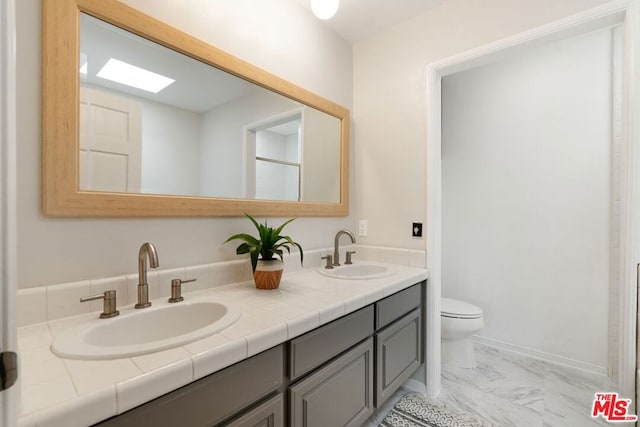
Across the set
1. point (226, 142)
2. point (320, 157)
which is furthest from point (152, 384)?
point (320, 157)

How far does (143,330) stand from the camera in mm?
1003

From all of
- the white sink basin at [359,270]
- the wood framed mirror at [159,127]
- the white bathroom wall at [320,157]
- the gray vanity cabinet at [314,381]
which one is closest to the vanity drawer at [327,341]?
the gray vanity cabinet at [314,381]

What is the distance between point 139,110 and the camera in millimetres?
1158

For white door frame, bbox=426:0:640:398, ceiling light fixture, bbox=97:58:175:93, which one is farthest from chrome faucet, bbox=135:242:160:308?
white door frame, bbox=426:0:640:398

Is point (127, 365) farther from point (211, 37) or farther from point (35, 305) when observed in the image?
point (211, 37)

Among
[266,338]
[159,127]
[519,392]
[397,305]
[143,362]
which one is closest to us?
[143,362]

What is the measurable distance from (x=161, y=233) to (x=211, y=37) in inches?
36.9

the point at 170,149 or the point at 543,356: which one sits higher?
the point at 170,149

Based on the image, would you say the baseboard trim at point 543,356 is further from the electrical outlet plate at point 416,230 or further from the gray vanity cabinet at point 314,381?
the electrical outlet plate at point 416,230

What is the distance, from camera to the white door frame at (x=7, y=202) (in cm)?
37

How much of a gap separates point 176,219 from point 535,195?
99.3 inches

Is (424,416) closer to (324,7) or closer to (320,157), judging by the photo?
(320,157)

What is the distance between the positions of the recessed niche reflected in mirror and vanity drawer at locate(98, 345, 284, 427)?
77 centimetres

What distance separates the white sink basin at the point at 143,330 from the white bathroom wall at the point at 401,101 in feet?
4.41
